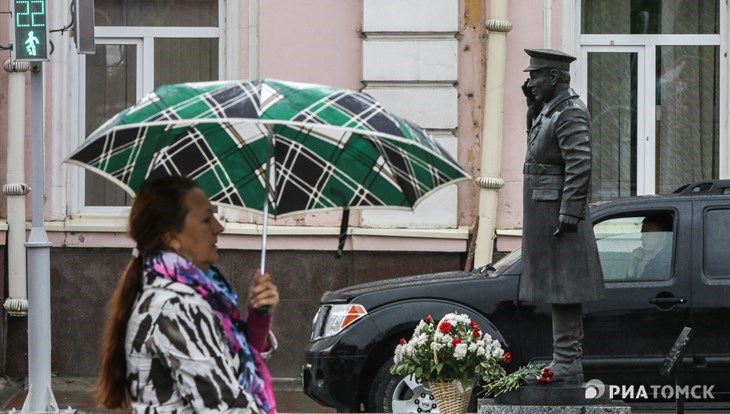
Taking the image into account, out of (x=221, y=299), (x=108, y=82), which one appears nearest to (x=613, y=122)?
(x=108, y=82)

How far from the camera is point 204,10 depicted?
578 inches

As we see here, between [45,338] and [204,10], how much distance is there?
535 centimetres

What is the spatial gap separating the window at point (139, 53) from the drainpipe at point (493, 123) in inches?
107

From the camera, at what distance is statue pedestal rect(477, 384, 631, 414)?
876 centimetres

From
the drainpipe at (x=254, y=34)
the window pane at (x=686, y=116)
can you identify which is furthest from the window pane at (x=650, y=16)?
the drainpipe at (x=254, y=34)

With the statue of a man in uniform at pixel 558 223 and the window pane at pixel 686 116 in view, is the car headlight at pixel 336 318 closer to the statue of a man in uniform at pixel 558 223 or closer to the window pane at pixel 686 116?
the statue of a man in uniform at pixel 558 223

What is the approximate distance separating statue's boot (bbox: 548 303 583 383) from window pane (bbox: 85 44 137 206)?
667cm

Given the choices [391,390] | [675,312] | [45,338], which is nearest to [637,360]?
[675,312]

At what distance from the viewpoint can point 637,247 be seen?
1016cm

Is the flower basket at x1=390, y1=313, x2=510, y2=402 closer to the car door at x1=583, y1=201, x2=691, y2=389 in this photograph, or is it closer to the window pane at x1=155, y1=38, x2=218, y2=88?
the car door at x1=583, y1=201, x2=691, y2=389

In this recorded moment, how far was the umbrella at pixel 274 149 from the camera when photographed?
173 inches

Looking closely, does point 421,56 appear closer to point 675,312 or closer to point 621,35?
point 621,35

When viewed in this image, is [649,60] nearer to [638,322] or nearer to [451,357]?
[638,322]

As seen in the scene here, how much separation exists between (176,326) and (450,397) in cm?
540
